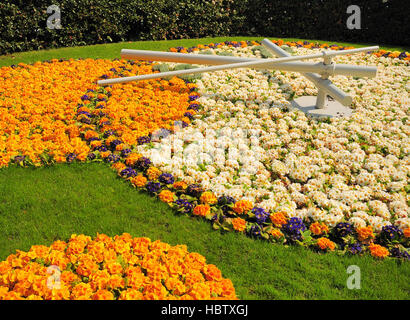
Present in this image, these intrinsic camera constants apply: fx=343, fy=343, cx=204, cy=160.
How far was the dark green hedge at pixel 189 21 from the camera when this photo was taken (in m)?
9.45

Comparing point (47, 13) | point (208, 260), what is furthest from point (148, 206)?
point (47, 13)

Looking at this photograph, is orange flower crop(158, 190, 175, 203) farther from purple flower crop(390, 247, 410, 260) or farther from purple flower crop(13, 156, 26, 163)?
purple flower crop(390, 247, 410, 260)

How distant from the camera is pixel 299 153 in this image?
16.3 ft

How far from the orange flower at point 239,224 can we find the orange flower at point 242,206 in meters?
0.13

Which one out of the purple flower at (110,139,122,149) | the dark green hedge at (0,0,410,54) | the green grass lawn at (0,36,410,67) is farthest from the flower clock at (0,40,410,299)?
the dark green hedge at (0,0,410,54)

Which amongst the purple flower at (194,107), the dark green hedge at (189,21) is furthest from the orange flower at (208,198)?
the dark green hedge at (189,21)

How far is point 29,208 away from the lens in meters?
4.10

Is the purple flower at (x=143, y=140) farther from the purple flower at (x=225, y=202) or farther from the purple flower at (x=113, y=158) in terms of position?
the purple flower at (x=225, y=202)

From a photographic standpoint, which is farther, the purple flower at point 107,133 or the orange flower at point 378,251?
the purple flower at point 107,133

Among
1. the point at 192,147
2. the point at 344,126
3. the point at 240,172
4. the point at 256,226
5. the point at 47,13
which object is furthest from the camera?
the point at 47,13

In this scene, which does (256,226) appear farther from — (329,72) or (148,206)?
(329,72)

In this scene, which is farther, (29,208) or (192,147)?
(192,147)
